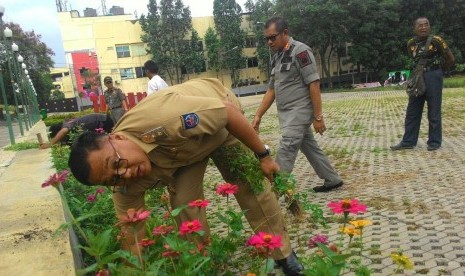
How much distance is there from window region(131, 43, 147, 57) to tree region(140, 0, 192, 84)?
1501mm

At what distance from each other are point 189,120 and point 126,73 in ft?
154

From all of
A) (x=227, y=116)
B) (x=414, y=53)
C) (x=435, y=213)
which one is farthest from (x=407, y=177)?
(x=227, y=116)

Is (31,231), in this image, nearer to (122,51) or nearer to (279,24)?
Answer: (279,24)

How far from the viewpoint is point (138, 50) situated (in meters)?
46.6

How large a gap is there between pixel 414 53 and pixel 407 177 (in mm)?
1977

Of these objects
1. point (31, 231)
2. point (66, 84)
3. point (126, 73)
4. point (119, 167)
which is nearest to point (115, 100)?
point (31, 231)

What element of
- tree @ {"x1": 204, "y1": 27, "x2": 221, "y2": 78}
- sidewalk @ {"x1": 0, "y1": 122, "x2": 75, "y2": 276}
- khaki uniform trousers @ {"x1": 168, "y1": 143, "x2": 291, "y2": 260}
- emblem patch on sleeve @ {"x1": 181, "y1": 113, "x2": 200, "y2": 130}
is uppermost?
tree @ {"x1": 204, "y1": 27, "x2": 221, "y2": 78}

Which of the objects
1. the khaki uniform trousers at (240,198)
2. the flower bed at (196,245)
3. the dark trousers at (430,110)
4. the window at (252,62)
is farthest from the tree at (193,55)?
the khaki uniform trousers at (240,198)

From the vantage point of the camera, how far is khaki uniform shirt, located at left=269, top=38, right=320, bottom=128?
3648 mm

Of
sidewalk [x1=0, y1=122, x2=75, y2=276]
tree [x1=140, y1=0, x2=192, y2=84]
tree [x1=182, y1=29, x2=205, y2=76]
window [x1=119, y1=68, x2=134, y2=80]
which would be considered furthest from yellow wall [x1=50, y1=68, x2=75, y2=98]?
sidewalk [x1=0, y1=122, x2=75, y2=276]

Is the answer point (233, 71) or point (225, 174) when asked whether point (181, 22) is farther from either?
point (225, 174)

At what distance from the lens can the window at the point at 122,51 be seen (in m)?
45.5

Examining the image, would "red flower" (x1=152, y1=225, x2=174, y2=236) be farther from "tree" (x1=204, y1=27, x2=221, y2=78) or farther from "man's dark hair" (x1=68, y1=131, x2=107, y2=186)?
"tree" (x1=204, y1=27, x2=221, y2=78)

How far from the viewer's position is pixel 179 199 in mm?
2279
